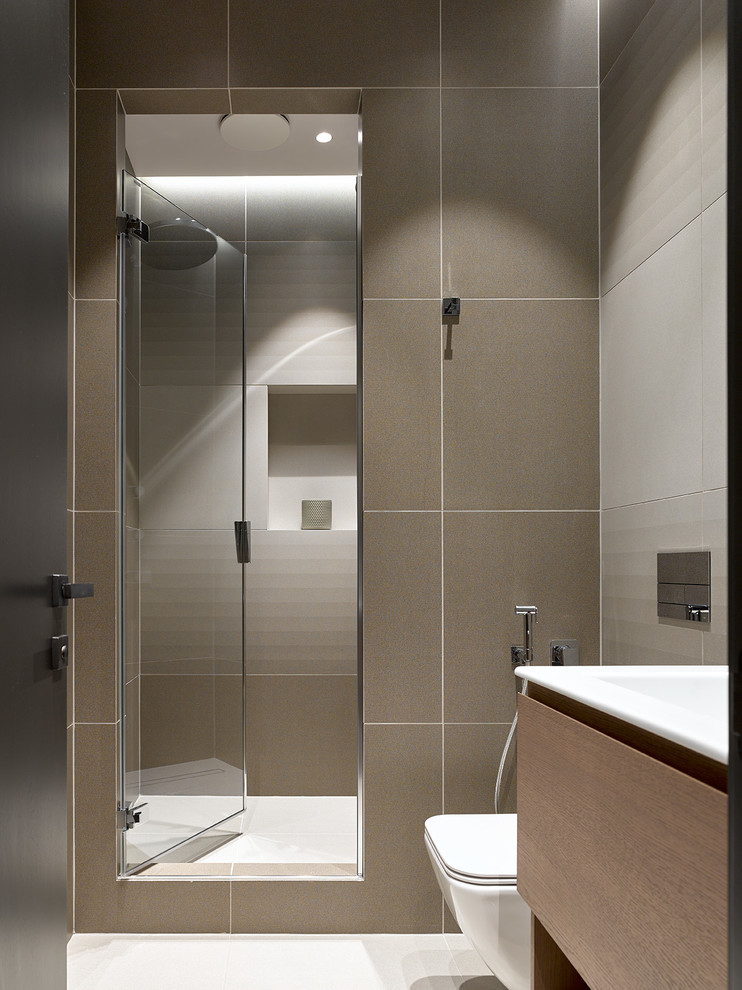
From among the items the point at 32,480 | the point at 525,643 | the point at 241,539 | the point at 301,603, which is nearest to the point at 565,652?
the point at 525,643

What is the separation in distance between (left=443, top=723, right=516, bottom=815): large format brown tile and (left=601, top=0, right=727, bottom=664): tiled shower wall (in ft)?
1.38

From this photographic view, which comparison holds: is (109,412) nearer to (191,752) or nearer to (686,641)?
(191,752)

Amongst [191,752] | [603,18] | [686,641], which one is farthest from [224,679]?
[603,18]

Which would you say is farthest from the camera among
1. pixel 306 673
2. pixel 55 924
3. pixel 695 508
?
pixel 306 673

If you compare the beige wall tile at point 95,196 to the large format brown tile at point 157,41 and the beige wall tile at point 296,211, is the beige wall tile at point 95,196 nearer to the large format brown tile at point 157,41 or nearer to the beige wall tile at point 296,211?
the large format brown tile at point 157,41

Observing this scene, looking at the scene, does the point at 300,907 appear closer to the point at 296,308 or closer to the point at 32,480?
the point at 32,480

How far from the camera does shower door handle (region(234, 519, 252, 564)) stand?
272 centimetres

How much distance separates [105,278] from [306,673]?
Answer: 1.63 meters

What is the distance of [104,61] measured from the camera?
237 centimetres

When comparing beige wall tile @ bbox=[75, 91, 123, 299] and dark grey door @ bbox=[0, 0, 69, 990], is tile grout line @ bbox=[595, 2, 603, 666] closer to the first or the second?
beige wall tile @ bbox=[75, 91, 123, 299]

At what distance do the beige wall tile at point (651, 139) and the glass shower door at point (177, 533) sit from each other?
1.23 m

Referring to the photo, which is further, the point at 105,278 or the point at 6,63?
the point at 105,278

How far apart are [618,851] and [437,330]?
1654 millimetres

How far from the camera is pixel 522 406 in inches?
93.7
